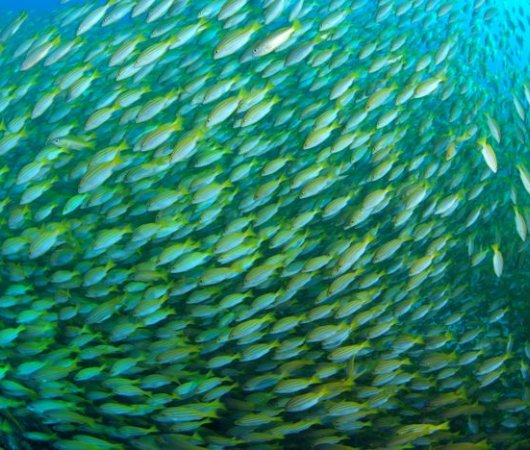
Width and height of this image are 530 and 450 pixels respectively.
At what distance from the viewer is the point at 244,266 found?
5.68 m

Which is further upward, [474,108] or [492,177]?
[474,108]

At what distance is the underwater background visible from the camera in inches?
203

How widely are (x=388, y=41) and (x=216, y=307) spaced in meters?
5.03

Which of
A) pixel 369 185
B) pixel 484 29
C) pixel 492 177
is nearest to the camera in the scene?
pixel 369 185

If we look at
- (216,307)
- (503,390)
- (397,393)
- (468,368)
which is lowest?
→ (503,390)

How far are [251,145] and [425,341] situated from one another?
300 cm

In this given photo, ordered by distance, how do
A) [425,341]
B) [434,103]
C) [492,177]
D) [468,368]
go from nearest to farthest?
[425,341] → [468,368] → [492,177] → [434,103]

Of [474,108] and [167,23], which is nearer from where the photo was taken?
[167,23]

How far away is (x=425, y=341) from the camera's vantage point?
6.25 meters

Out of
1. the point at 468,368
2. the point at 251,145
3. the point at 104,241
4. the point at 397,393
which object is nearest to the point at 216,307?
the point at 104,241

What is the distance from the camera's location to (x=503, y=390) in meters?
6.83

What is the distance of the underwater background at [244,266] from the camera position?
17.0 ft

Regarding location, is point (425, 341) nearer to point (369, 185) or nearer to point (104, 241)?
point (369, 185)

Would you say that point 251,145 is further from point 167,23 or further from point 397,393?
point 397,393
